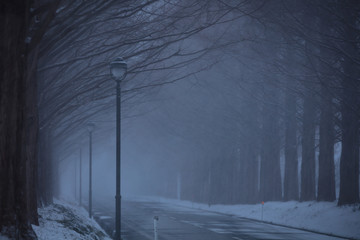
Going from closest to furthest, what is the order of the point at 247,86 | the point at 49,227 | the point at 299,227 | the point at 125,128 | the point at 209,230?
the point at 49,227 → the point at 209,230 → the point at 299,227 → the point at 247,86 → the point at 125,128

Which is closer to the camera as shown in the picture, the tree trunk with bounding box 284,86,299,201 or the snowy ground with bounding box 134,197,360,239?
the snowy ground with bounding box 134,197,360,239

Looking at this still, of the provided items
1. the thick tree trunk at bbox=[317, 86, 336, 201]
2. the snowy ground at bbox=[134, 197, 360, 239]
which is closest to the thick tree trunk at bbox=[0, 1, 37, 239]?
the snowy ground at bbox=[134, 197, 360, 239]

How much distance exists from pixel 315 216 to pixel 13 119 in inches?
691

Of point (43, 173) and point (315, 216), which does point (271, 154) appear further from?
point (43, 173)

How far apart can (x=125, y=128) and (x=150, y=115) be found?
5884mm

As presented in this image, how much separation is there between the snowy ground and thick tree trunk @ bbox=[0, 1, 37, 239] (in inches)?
532

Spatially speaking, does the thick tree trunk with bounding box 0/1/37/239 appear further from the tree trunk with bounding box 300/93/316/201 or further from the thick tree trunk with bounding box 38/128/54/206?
the tree trunk with bounding box 300/93/316/201

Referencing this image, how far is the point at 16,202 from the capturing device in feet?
27.0

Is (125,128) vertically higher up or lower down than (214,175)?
higher up

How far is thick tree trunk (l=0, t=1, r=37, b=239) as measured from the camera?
8102mm

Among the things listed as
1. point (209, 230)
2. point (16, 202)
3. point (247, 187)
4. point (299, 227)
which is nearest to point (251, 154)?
point (247, 187)

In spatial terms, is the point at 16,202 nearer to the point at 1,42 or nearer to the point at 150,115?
the point at 1,42

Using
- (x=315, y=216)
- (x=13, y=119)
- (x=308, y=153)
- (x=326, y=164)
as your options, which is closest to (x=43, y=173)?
(x=315, y=216)

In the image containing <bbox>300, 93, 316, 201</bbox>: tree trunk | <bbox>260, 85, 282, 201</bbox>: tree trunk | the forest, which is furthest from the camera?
<bbox>260, 85, 282, 201</bbox>: tree trunk
